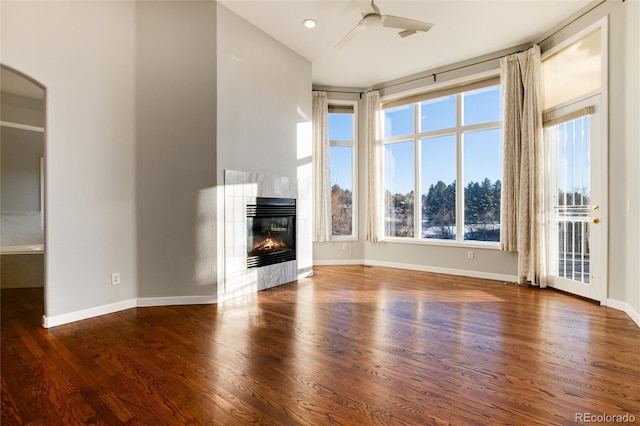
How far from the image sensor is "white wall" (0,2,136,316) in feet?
9.67

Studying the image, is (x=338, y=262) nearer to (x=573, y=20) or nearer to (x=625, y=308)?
(x=625, y=308)

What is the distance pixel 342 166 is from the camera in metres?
6.39

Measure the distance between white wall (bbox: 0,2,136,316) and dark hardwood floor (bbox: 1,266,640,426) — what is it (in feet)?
1.63

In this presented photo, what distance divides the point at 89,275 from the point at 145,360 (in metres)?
1.47

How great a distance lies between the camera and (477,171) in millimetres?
5305

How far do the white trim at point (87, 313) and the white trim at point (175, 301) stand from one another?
9 cm

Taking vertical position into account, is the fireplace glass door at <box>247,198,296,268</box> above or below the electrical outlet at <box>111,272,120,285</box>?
above

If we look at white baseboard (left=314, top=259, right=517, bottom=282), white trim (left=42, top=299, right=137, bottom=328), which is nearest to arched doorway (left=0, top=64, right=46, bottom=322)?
white trim (left=42, top=299, right=137, bottom=328)

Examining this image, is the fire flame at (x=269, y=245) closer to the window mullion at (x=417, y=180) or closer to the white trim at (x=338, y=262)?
the white trim at (x=338, y=262)

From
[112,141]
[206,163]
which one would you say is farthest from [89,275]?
[206,163]

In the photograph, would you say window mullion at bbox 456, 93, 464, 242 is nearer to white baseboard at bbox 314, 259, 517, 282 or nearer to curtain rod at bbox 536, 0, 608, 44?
white baseboard at bbox 314, 259, 517, 282

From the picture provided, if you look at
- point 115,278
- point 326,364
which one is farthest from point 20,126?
point 326,364

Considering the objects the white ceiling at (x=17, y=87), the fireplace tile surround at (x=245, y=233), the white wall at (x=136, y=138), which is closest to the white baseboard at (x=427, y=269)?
the fireplace tile surround at (x=245, y=233)

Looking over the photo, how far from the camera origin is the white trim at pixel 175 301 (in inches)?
144
